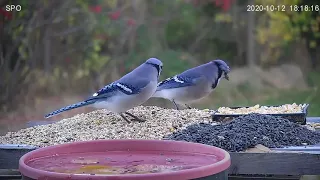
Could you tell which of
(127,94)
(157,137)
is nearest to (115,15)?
(127,94)

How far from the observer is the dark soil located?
2.74 metres

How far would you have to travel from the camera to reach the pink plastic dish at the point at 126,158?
1695mm

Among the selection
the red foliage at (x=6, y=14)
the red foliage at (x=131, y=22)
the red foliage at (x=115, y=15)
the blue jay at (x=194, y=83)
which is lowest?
the blue jay at (x=194, y=83)

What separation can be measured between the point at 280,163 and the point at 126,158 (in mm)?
853

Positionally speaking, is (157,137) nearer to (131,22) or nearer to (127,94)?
(127,94)

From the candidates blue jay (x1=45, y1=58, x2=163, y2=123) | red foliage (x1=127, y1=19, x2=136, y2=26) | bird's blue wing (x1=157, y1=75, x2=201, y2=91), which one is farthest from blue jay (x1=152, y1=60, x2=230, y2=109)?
red foliage (x1=127, y1=19, x2=136, y2=26)

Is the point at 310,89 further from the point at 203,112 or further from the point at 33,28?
the point at 33,28

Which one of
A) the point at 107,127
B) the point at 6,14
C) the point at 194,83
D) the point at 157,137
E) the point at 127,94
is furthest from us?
the point at 6,14

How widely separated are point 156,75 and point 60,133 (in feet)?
2.30

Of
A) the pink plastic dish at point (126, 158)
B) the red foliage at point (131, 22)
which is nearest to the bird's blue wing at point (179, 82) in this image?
the red foliage at point (131, 22)

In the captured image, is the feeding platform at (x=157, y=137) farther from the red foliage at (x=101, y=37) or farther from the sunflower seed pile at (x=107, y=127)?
the red foliage at (x=101, y=37)

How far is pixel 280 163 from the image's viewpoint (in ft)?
8.49

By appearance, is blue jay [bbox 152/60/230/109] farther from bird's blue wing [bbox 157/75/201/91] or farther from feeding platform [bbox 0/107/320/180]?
feeding platform [bbox 0/107/320/180]

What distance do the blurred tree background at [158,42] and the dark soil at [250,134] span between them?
1869mm
